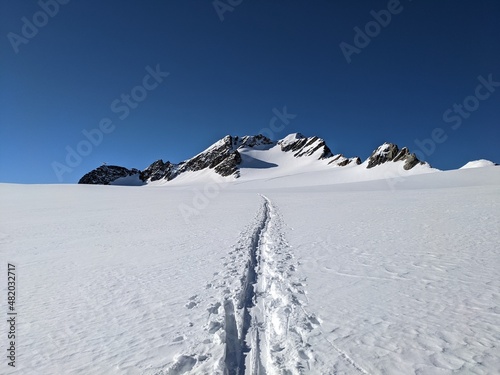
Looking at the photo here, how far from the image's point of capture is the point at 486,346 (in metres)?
3.38

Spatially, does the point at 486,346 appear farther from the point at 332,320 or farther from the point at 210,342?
the point at 210,342

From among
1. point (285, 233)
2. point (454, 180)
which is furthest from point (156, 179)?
point (285, 233)

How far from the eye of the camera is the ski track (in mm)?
3174

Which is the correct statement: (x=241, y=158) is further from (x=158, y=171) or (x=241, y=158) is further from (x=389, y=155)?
(x=389, y=155)

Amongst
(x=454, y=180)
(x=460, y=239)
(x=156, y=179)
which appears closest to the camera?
(x=460, y=239)

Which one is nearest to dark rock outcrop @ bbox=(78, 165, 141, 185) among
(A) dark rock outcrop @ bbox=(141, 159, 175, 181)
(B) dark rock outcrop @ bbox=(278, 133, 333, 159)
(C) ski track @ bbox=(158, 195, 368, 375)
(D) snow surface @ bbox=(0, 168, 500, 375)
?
(A) dark rock outcrop @ bbox=(141, 159, 175, 181)

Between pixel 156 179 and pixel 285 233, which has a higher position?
pixel 156 179

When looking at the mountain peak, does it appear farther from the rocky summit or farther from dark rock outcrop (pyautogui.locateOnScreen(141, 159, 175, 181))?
dark rock outcrop (pyautogui.locateOnScreen(141, 159, 175, 181))

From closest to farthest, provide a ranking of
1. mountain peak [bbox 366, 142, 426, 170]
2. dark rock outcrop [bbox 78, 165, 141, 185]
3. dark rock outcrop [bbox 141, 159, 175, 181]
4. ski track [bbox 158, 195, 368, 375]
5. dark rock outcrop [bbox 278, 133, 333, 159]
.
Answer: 1. ski track [bbox 158, 195, 368, 375]
2. mountain peak [bbox 366, 142, 426, 170]
3. dark rock outcrop [bbox 278, 133, 333, 159]
4. dark rock outcrop [bbox 141, 159, 175, 181]
5. dark rock outcrop [bbox 78, 165, 141, 185]

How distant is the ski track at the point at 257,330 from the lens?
10.4 ft

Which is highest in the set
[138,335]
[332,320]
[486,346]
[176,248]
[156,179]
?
[156,179]

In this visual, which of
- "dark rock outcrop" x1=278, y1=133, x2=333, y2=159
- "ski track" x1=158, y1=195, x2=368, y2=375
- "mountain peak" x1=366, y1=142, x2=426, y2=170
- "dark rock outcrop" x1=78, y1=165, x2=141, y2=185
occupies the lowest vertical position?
"ski track" x1=158, y1=195, x2=368, y2=375

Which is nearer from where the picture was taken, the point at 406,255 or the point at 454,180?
the point at 406,255

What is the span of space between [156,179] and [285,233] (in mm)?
A: 180584
